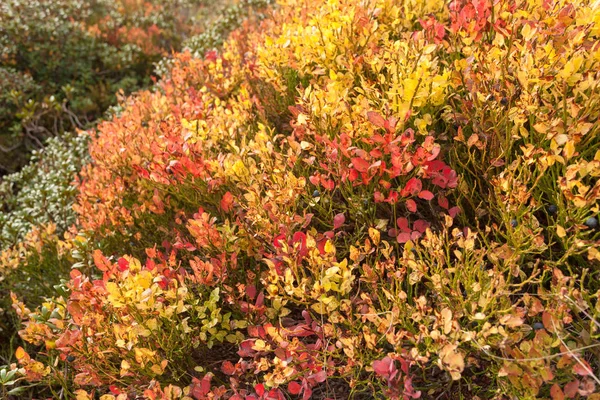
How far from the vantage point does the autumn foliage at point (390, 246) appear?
5.12 ft

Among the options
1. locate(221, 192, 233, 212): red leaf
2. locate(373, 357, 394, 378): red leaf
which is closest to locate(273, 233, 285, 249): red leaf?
locate(221, 192, 233, 212): red leaf

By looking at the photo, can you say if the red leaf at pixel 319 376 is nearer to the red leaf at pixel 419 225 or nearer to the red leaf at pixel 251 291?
the red leaf at pixel 251 291

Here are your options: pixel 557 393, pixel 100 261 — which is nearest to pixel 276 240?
pixel 100 261

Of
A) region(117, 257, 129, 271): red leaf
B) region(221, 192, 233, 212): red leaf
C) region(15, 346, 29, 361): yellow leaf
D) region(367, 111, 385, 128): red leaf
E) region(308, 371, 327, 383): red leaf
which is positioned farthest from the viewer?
region(221, 192, 233, 212): red leaf

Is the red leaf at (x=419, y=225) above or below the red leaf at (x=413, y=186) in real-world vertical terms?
below

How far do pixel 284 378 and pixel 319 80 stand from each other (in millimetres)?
1676

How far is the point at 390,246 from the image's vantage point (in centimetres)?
212

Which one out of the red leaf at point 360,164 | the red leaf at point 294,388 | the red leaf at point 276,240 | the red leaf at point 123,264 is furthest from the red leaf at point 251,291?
the red leaf at point 360,164

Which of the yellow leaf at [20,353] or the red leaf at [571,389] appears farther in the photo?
the yellow leaf at [20,353]

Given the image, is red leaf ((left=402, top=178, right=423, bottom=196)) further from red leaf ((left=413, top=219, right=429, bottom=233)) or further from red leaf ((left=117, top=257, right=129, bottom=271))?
red leaf ((left=117, top=257, right=129, bottom=271))

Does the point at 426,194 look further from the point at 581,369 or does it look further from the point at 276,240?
the point at 581,369

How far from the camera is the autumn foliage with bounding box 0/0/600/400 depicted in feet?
5.12

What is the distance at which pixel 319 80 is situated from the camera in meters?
2.68

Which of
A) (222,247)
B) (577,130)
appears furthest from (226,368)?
(577,130)
